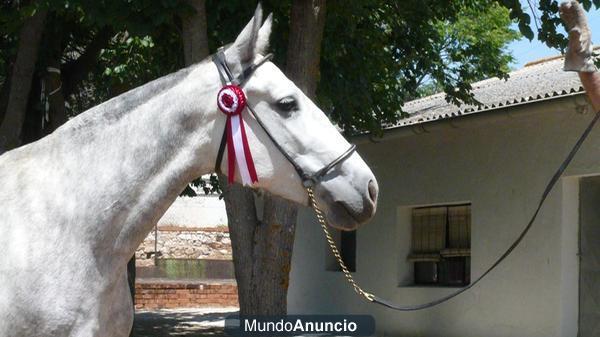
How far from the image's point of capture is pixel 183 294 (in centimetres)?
2111

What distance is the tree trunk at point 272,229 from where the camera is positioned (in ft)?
27.2

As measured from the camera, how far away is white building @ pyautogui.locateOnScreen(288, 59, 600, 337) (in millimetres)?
11617

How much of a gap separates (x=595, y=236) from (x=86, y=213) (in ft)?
31.9

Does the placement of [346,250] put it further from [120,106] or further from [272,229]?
[120,106]

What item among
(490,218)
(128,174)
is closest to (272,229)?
(128,174)

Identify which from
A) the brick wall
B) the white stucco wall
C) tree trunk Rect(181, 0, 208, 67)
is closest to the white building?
the white stucco wall

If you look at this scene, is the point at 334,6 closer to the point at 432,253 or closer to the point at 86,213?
the point at 432,253

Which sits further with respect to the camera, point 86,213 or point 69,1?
Answer: point 69,1

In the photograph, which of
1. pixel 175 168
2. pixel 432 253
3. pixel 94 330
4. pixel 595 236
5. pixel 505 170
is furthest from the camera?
pixel 432 253

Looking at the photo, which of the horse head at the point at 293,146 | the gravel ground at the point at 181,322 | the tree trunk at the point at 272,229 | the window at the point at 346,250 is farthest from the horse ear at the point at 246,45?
the window at the point at 346,250

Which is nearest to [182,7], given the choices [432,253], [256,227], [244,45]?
[256,227]

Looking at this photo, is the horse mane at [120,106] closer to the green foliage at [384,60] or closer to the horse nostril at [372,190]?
the horse nostril at [372,190]

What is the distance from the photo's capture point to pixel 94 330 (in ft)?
10.0

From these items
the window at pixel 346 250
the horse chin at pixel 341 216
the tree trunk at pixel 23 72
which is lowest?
the window at pixel 346 250
